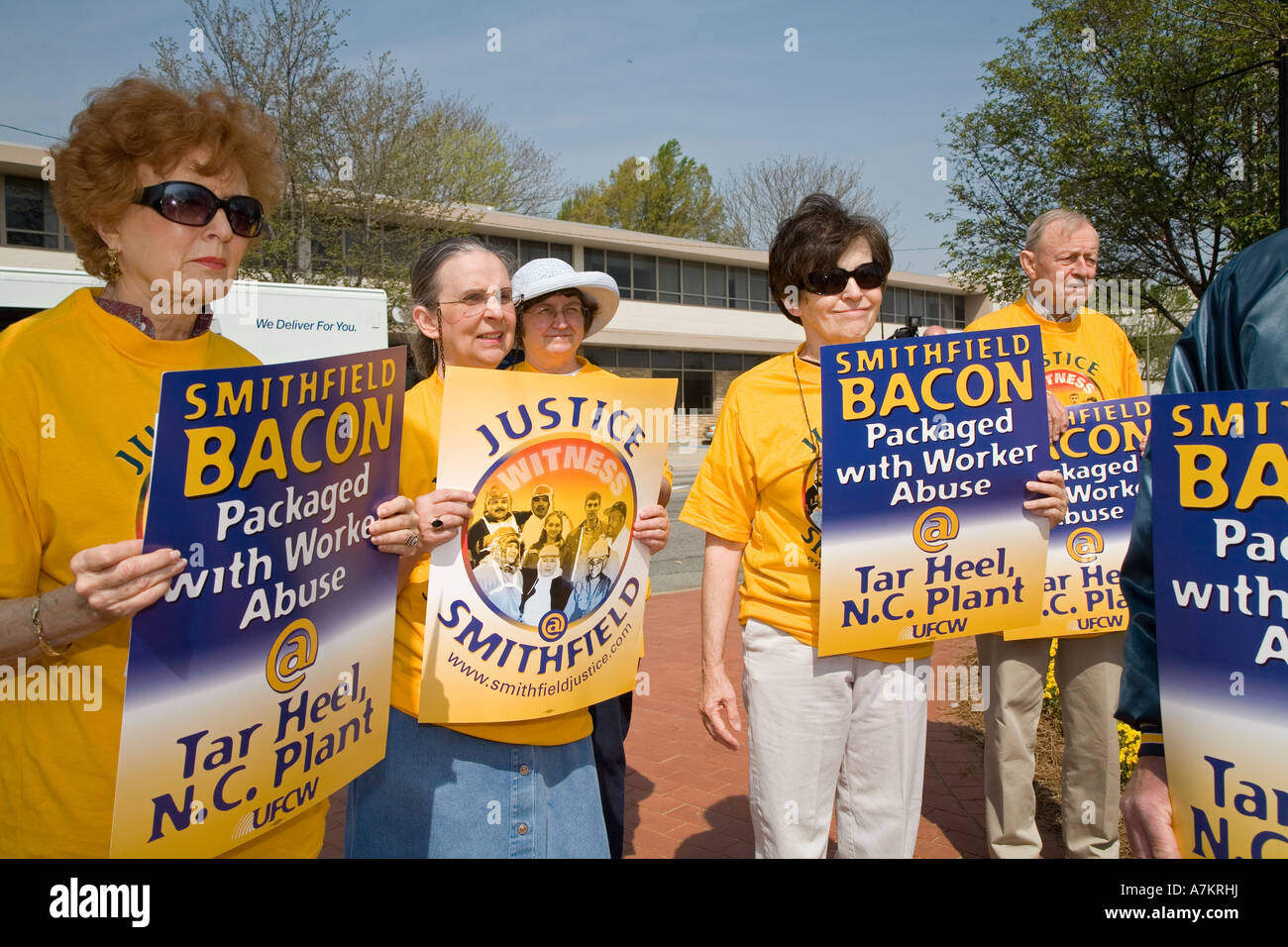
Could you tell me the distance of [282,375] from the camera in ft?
5.63

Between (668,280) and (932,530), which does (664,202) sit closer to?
(668,280)

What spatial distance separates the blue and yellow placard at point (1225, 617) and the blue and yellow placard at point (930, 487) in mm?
964

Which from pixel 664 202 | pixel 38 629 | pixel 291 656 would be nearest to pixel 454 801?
pixel 291 656

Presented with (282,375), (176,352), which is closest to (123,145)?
(176,352)

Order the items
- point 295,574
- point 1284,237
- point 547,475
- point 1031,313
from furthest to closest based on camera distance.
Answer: point 1031,313
point 547,475
point 295,574
point 1284,237

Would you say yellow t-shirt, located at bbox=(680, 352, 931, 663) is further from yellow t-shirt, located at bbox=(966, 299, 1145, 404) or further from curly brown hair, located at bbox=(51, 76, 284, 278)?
curly brown hair, located at bbox=(51, 76, 284, 278)

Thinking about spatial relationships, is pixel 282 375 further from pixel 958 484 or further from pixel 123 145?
pixel 958 484

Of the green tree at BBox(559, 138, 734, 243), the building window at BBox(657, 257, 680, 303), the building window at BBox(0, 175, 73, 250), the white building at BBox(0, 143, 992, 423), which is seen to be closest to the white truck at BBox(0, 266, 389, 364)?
the building window at BBox(0, 175, 73, 250)

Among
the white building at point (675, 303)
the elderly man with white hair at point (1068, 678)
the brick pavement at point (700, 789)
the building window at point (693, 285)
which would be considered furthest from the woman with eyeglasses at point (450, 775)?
the building window at point (693, 285)

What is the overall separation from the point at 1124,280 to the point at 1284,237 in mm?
12556

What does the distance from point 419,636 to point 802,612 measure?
43.0 inches

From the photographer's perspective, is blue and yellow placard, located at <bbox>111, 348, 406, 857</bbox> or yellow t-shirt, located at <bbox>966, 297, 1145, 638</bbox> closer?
blue and yellow placard, located at <bbox>111, 348, 406, 857</bbox>

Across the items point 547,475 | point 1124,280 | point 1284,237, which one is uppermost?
point 1124,280

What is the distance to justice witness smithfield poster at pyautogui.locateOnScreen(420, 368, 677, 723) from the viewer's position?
2139 millimetres
